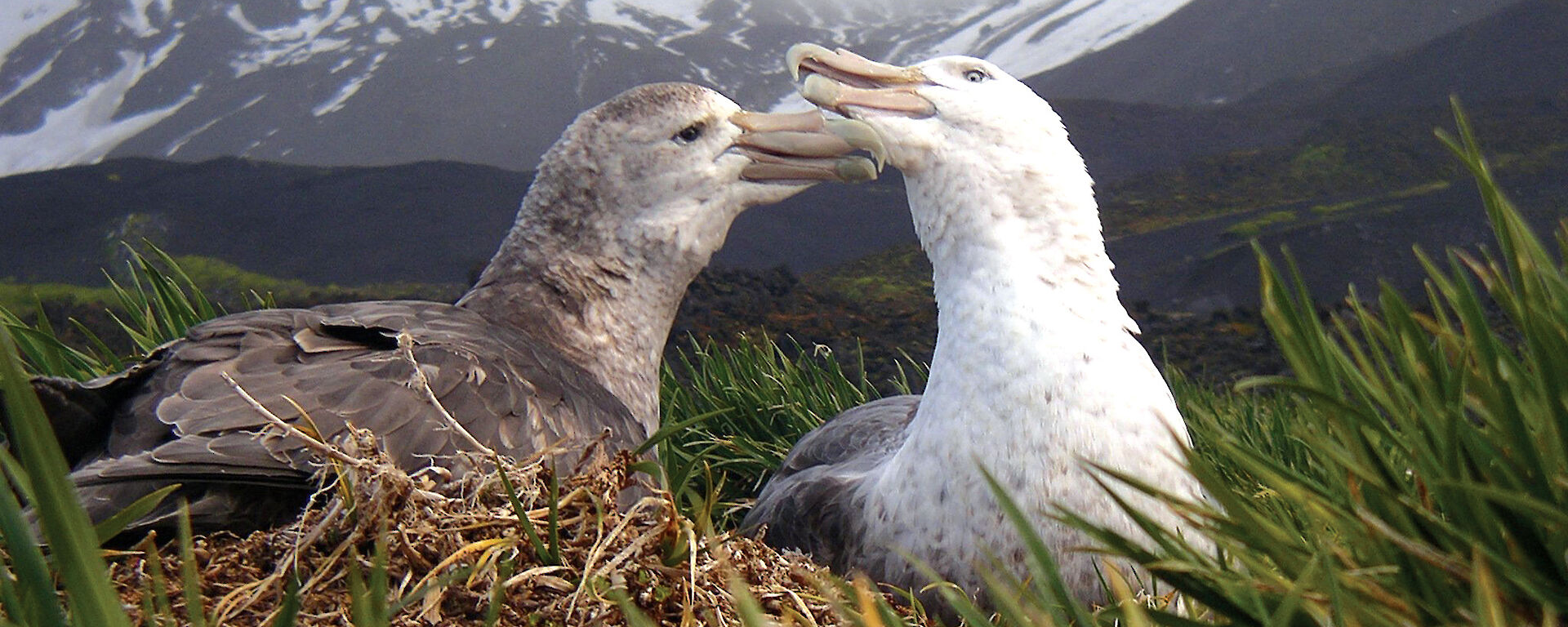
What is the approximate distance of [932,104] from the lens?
2.25m

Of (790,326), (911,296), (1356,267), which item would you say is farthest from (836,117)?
(1356,267)

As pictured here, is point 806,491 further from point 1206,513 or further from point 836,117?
point 1206,513

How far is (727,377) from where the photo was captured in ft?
12.3

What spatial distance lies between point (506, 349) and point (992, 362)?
92 centimetres

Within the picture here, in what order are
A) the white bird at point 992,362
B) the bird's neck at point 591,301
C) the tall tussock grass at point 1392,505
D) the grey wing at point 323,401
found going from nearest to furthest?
the tall tussock grass at point 1392,505
the grey wing at point 323,401
the white bird at point 992,362
the bird's neck at point 591,301

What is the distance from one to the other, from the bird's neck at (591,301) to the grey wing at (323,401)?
298 mm

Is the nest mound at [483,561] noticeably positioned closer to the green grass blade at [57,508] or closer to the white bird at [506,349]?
the white bird at [506,349]

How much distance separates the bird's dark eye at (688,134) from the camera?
294 centimetres

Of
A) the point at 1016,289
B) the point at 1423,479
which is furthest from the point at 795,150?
the point at 1423,479

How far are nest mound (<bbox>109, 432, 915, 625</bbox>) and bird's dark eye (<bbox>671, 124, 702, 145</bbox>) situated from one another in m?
1.63

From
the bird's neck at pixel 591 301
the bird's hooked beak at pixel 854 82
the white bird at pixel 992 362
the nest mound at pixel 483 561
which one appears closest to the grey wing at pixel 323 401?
the nest mound at pixel 483 561

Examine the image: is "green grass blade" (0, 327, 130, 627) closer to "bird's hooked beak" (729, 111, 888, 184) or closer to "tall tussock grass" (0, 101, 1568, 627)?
"tall tussock grass" (0, 101, 1568, 627)

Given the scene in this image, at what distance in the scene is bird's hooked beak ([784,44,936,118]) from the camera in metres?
2.27

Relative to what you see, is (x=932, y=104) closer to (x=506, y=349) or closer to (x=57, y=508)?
(x=506, y=349)
